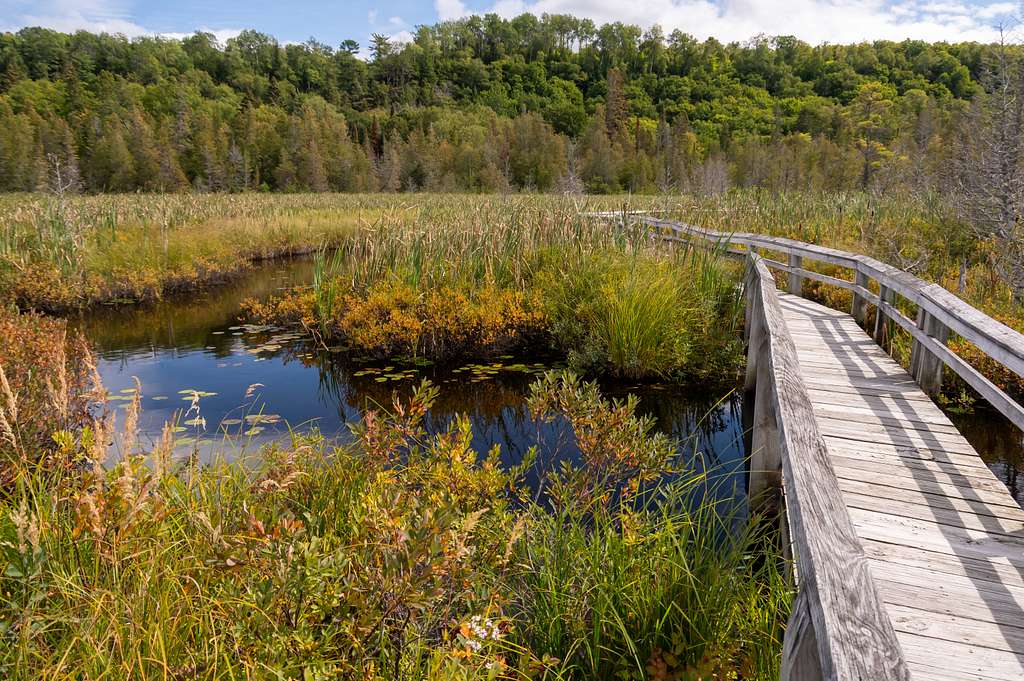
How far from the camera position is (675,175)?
45.4m

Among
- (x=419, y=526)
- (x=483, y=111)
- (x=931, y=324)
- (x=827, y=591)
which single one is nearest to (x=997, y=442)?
(x=931, y=324)

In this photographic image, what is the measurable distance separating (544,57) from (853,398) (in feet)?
433

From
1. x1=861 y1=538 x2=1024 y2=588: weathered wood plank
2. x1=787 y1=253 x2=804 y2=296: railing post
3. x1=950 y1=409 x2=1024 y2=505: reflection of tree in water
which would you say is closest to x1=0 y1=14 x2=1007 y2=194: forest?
x1=787 y1=253 x2=804 y2=296: railing post

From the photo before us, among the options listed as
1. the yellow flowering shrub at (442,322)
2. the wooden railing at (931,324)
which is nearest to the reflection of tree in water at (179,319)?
the yellow flowering shrub at (442,322)

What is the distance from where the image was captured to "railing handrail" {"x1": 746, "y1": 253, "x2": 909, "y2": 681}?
1156 mm

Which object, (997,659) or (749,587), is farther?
(749,587)

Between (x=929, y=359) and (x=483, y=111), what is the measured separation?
95.4 metres

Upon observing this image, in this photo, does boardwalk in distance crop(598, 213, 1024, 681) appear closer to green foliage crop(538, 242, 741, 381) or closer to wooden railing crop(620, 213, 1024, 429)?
wooden railing crop(620, 213, 1024, 429)

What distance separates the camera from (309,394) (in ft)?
23.3

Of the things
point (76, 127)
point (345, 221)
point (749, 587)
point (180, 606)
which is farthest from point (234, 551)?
point (76, 127)

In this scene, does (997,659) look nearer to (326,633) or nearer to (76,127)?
(326,633)

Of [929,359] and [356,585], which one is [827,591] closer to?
[356,585]

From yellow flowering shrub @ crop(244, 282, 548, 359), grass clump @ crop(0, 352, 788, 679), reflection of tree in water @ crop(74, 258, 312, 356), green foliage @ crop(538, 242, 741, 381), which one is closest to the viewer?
grass clump @ crop(0, 352, 788, 679)

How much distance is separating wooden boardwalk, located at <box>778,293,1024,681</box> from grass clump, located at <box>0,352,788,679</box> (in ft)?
1.70
